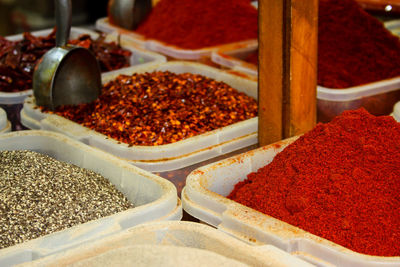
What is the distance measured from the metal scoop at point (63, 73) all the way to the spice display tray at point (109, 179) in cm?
21

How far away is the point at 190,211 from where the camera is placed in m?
1.10

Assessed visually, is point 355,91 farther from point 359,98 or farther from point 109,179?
point 109,179

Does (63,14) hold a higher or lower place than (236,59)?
higher

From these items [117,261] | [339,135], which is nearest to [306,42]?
[339,135]

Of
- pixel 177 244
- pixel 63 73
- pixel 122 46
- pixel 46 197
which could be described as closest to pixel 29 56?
pixel 122 46

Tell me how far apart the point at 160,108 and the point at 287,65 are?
405mm

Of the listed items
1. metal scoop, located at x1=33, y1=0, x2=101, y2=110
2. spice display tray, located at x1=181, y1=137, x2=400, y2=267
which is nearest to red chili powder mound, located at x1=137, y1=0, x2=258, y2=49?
metal scoop, located at x1=33, y1=0, x2=101, y2=110

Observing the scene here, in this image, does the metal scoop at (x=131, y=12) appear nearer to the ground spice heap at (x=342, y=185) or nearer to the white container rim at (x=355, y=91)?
the white container rim at (x=355, y=91)

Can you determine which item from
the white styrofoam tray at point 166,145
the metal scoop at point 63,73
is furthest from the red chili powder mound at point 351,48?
the metal scoop at point 63,73

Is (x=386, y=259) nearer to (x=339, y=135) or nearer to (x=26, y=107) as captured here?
(x=339, y=135)

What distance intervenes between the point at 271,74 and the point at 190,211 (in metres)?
0.39

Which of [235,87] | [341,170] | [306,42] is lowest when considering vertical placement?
[235,87]

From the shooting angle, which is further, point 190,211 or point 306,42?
point 306,42

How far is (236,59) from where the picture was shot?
2018 mm
